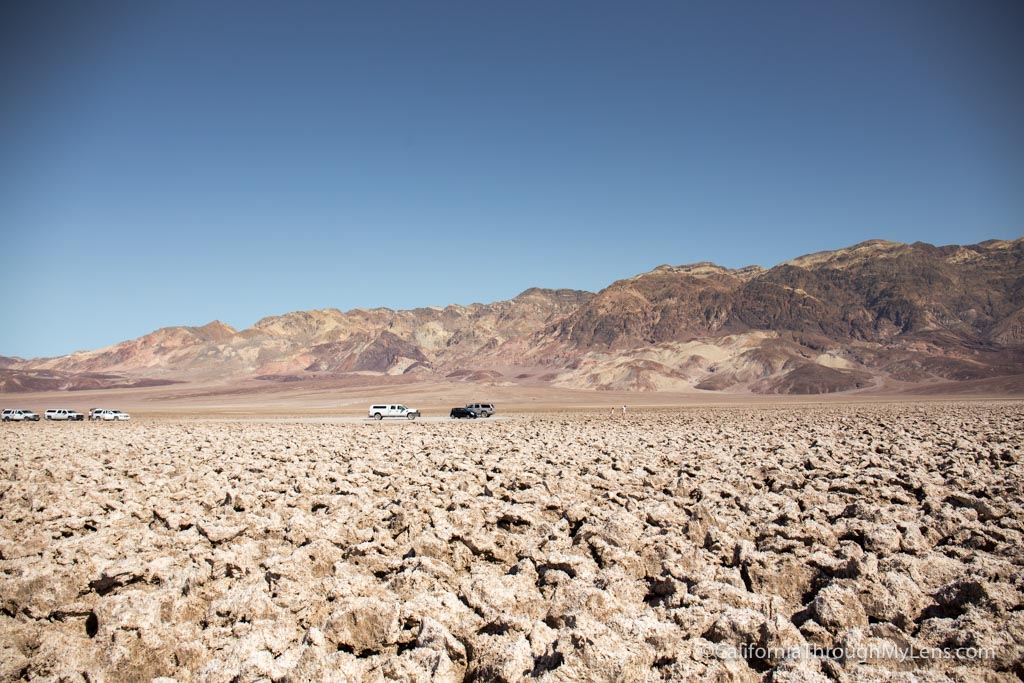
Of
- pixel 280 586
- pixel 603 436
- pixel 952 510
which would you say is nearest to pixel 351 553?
pixel 280 586

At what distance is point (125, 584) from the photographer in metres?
5.60

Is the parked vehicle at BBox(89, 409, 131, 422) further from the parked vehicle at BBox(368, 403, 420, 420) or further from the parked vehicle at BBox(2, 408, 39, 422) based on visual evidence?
the parked vehicle at BBox(368, 403, 420, 420)

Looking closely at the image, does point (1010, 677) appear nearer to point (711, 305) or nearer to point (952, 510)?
point (952, 510)

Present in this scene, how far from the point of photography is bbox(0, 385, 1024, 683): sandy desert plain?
4.04 metres

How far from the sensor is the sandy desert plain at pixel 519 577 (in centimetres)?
404

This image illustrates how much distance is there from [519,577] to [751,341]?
131 metres

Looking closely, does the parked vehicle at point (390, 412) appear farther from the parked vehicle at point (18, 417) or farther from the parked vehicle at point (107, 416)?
the parked vehicle at point (18, 417)

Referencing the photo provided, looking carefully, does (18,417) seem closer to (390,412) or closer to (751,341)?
(390,412)

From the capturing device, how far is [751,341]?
127062 millimetres

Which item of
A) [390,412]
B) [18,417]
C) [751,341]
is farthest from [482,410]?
[751,341]

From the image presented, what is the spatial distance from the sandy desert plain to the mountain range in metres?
96.8

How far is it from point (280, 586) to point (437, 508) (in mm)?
3108

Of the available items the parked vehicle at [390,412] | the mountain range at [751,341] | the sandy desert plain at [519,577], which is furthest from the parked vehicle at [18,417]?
the mountain range at [751,341]

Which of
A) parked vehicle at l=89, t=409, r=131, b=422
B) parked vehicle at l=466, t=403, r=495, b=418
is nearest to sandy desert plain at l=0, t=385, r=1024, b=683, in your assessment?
parked vehicle at l=466, t=403, r=495, b=418
